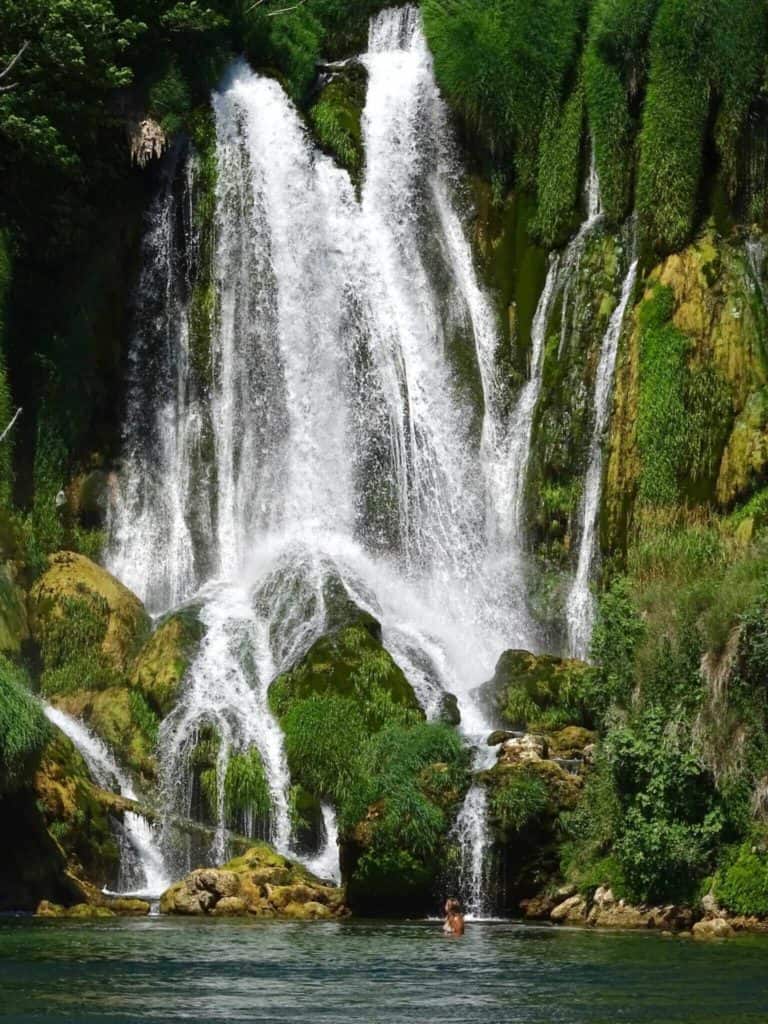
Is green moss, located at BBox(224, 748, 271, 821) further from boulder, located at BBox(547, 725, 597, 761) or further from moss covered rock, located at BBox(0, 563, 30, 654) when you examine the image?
moss covered rock, located at BBox(0, 563, 30, 654)

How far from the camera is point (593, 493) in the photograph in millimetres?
40000

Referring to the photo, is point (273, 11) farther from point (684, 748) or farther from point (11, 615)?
point (684, 748)

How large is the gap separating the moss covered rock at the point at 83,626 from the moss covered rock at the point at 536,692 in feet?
24.9

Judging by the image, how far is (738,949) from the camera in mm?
23031

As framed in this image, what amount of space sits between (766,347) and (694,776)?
1510 cm

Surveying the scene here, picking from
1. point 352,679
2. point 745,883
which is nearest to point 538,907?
point 745,883

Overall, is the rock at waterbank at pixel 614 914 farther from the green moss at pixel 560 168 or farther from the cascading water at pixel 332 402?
the green moss at pixel 560 168

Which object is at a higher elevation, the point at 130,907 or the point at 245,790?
the point at 245,790

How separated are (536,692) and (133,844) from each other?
8172mm

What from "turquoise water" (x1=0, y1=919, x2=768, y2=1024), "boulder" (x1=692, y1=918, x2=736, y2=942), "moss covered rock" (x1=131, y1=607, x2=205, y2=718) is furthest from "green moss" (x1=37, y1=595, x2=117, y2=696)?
"boulder" (x1=692, y1=918, x2=736, y2=942)

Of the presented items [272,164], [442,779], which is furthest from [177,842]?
[272,164]

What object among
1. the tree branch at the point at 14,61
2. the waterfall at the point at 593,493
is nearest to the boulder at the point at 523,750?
the waterfall at the point at 593,493

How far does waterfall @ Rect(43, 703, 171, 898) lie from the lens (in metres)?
31.5

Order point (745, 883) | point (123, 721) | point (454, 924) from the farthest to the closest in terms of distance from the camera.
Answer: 1. point (123, 721)
2. point (745, 883)
3. point (454, 924)
